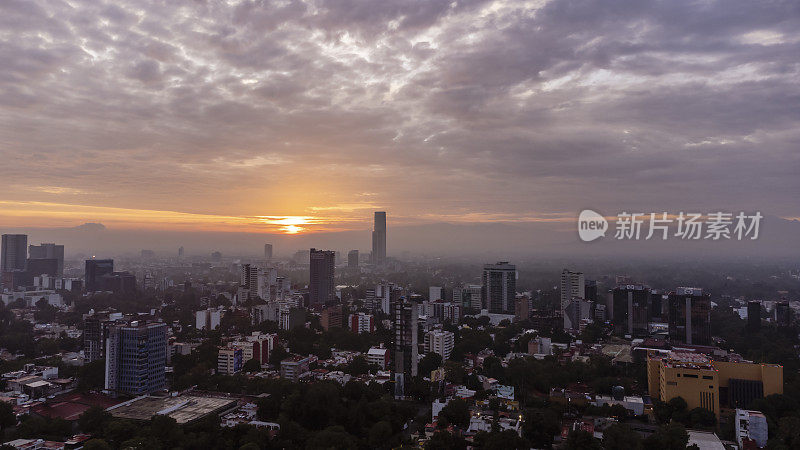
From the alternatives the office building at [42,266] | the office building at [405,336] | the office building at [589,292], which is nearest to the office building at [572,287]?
the office building at [589,292]

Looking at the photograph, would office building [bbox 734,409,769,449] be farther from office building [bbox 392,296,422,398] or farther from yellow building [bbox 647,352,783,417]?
office building [bbox 392,296,422,398]

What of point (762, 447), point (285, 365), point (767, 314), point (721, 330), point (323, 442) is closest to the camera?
point (323, 442)

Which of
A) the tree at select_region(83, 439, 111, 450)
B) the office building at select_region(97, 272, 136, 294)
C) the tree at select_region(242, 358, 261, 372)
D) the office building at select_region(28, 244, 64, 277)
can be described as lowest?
the tree at select_region(242, 358, 261, 372)

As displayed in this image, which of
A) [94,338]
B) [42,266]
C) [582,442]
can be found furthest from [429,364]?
[42,266]

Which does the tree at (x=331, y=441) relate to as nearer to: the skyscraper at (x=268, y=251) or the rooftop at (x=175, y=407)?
the rooftop at (x=175, y=407)

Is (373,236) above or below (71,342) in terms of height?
above

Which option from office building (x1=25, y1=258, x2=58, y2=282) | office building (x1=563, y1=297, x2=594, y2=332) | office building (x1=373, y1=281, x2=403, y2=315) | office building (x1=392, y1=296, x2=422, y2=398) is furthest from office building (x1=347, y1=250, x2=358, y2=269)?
office building (x1=392, y1=296, x2=422, y2=398)

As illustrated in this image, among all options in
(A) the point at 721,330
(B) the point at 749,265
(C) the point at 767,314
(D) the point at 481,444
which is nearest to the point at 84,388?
(D) the point at 481,444

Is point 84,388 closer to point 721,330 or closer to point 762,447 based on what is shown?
point 762,447
